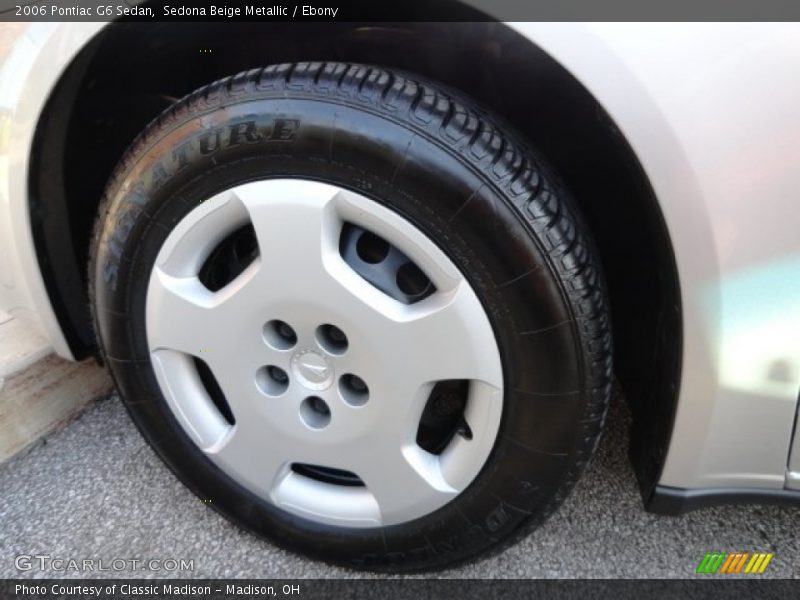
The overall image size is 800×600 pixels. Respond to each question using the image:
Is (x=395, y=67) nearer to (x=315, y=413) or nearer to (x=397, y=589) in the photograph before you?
(x=315, y=413)

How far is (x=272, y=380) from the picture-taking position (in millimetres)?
1250

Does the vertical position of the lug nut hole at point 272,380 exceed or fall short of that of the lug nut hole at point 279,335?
it falls short

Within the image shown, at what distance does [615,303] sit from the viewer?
1480 mm

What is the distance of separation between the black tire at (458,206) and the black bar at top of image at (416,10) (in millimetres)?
158

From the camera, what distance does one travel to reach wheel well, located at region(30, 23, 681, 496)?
3.86 feet

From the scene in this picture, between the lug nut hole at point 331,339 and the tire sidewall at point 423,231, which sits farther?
the lug nut hole at point 331,339

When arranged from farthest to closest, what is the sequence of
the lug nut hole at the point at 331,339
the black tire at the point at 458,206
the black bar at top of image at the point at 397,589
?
the black bar at top of image at the point at 397,589 → the lug nut hole at the point at 331,339 → the black tire at the point at 458,206

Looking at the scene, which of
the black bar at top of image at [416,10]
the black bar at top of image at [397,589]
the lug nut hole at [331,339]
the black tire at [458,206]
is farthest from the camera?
the black bar at top of image at [397,589]

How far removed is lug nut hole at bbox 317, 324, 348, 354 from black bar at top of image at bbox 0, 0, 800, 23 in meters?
0.57

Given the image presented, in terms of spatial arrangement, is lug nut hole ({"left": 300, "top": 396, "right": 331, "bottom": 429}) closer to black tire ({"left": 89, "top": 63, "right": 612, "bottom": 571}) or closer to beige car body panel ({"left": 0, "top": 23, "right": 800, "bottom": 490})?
black tire ({"left": 89, "top": 63, "right": 612, "bottom": 571})

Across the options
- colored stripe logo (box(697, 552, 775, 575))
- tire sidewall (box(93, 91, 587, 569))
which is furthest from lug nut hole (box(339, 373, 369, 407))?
colored stripe logo (box(697, 552, 775, 575))

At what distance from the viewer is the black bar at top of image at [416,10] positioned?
0.85 metres
